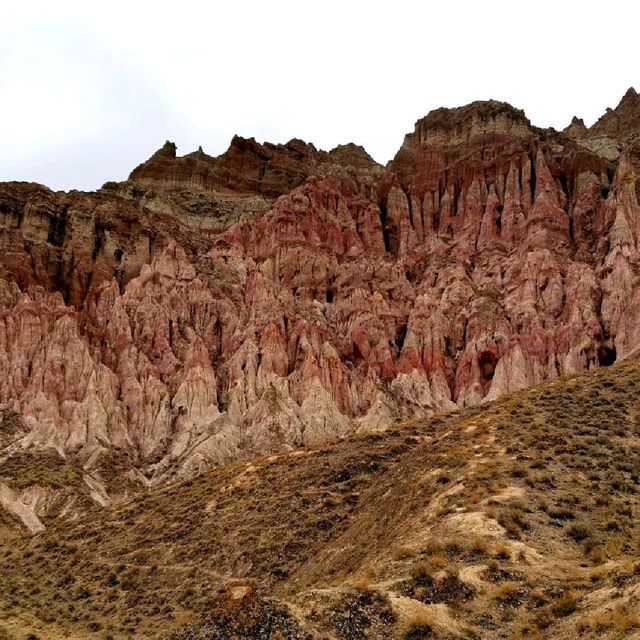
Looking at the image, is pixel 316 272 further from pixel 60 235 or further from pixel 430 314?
pixel 60 235

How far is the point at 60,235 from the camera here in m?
115

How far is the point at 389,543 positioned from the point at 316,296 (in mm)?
87969

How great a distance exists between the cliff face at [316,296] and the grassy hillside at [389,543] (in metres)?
30.1

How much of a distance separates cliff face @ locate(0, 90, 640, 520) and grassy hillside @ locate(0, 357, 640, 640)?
30.1m

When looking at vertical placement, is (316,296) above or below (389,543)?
above

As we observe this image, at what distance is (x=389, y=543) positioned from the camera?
27.8 meters

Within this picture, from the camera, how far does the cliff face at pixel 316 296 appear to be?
86062 mm

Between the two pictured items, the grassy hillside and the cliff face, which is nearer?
the grassy hillside

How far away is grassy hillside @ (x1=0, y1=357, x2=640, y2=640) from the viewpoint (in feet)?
69.3

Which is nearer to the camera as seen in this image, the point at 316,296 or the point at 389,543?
the point at 389,543

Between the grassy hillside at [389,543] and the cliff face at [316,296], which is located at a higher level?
the cliff face at [316,296]

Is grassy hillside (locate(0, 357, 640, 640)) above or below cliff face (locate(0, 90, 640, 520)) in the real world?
below

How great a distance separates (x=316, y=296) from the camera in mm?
114875

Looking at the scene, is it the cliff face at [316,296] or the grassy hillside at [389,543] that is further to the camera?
the cliff face at [316,296]
